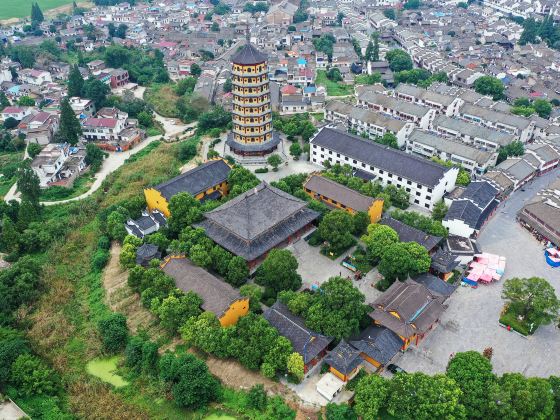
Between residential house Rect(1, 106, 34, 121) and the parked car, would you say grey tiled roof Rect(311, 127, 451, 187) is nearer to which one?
the parked car

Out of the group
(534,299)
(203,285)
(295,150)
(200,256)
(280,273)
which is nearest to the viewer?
(534,299)

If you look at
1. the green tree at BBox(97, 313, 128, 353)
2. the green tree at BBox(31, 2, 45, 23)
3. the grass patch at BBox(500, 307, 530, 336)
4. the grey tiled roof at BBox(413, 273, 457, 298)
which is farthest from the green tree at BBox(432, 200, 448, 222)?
the green tree at BBox(31, 2, 45, 23)

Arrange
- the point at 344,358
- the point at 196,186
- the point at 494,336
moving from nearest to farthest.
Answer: the point at 344,358 → the point at 494,336 → the point at 196,186

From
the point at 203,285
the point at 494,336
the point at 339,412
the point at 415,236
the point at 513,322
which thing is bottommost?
the point at 494,336

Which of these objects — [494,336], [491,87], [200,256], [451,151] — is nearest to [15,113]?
[200,256]

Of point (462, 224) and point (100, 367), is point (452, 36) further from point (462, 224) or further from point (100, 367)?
point (100, 367)

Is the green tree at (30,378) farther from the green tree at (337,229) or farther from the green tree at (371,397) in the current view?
the green tree at (337,229)

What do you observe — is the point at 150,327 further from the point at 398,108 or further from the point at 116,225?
the point at 398,108
